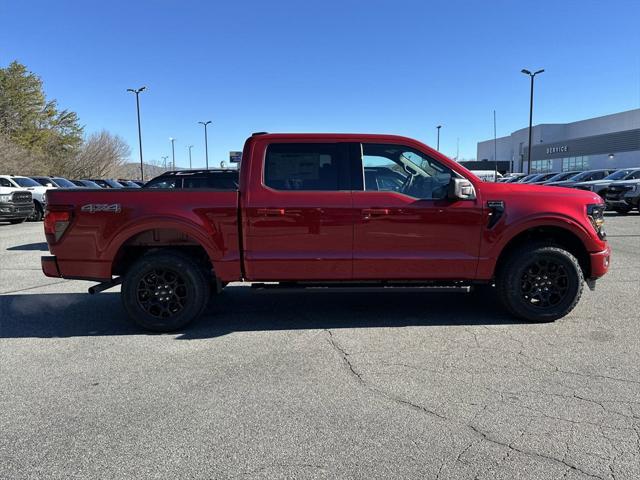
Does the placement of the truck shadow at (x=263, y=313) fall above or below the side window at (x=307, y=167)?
below

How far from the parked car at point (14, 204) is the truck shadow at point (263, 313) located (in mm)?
11853

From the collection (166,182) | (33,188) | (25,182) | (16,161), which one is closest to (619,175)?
(166,182)

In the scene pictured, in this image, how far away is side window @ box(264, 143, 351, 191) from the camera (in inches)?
193

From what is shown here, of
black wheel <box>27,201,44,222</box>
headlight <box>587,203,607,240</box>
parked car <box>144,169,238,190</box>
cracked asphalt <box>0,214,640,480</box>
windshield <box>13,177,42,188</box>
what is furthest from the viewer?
windshield <box>13,177,42,188</box>

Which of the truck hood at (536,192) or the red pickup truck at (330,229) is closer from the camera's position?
the red pickup truck at (330,229)

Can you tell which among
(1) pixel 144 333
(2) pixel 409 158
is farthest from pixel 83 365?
(2) pixel 409 158

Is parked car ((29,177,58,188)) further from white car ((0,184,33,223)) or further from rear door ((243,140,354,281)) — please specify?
rear door ((243,140,354,281))

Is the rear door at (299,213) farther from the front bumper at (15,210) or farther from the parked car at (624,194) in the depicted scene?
the parked car at (624,194)

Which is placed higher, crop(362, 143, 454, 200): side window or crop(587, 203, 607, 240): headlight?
crop(362, 143, 454, 200): side window

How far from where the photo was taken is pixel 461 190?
477 centimetres

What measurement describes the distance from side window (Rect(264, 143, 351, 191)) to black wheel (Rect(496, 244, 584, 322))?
195 centimetres

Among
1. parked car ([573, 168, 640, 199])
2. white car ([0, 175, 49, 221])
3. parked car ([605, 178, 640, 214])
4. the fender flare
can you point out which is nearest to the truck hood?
the fender flare

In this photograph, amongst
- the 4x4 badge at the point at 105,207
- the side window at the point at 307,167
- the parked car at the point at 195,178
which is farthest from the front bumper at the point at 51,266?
the parked car at the point at 195,178

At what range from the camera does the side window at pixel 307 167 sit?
4.91 m
